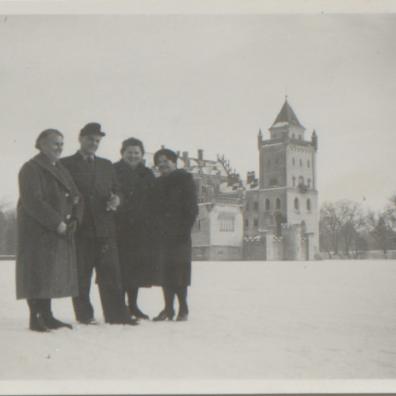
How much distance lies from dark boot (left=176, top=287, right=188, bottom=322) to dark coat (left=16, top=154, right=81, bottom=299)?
2.13 feet

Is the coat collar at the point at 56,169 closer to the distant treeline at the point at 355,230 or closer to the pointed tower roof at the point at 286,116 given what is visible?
the pointed tower roof at the point at 286,116

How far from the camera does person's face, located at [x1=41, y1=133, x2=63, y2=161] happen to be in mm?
3311

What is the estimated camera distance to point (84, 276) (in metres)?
3.39

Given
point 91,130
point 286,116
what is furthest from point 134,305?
point 286,116

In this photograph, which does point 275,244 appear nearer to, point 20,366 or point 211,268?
point 211,268

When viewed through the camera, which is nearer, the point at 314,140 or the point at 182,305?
the point at 182,305

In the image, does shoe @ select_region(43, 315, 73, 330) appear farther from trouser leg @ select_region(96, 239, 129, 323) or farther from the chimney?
the chimney

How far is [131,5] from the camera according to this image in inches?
147

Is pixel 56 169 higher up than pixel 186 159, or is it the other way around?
pixel 186 159

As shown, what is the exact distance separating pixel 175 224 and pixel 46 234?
30.8 inches

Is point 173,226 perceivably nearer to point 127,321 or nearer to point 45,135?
point 127,321

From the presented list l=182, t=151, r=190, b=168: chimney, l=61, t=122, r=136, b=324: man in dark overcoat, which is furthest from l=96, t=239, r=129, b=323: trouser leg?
l=182, t=151, r=190, b=168: chimney

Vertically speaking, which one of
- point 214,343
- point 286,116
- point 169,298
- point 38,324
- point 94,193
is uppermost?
point 286,116

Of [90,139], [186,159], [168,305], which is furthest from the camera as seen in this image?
[186,159]
